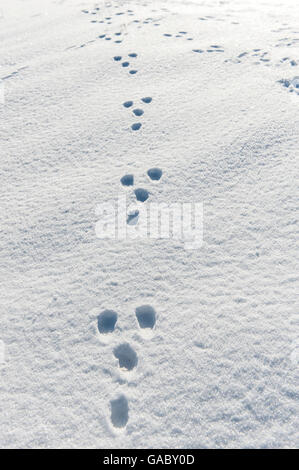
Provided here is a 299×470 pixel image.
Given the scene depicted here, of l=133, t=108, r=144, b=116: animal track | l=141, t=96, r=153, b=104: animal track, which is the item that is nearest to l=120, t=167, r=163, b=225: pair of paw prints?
l=133, t=108, r=144, b=116: animal track

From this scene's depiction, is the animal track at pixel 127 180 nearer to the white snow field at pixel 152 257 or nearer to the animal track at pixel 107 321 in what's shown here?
the white snow field at pixel 152 257

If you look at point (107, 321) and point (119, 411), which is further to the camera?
point (107, 321)

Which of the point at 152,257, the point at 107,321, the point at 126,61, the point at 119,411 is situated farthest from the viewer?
the point at 126,61

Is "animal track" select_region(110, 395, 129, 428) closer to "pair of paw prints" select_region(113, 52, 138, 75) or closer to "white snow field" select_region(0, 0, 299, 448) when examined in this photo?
"white snow field" select_region(0, 0, 299, 448)

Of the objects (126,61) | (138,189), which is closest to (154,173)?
(138,189)

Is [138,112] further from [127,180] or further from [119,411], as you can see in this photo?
[119,411]

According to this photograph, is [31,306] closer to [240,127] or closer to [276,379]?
[276,379]
